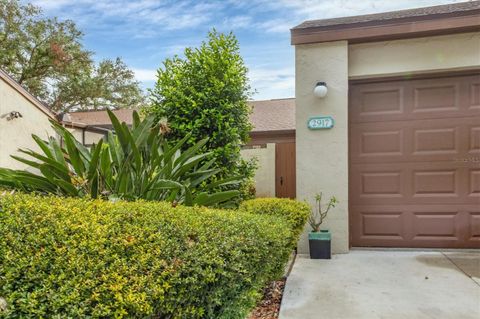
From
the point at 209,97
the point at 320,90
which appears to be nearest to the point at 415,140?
the point at 320,90

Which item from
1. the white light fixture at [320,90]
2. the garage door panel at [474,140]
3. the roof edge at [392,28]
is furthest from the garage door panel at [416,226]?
the roof edge at [392,28]

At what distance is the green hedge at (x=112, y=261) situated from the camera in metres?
1.43

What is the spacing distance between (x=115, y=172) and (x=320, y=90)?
313 cm

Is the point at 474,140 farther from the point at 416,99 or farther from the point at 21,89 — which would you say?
the point at 21,89

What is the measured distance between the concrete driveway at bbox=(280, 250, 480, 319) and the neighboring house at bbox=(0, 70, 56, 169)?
7.28 meters

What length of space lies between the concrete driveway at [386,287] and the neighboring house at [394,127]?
0.48 meters

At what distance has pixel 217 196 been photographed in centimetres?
306

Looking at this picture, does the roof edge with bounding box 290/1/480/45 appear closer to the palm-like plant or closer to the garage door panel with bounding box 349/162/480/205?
the garage door panel with bounding box 349/162/480/205

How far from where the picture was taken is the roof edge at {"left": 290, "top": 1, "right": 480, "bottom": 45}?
462 centimetres

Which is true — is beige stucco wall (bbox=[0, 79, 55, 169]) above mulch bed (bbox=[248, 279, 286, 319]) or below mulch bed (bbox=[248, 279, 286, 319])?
above

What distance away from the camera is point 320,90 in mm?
4973

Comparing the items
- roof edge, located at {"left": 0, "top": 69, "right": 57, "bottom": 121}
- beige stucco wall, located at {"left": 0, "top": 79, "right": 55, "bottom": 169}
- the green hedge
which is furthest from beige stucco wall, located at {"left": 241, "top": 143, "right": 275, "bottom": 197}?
beige stucco wall, located at {"left": 0, "top": 79, "right": 55, "bottom": 169}

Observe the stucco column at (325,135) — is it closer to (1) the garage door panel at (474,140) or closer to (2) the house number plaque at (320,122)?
(2) the house number plaque at (320,122)

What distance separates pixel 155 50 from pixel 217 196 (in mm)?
4333
